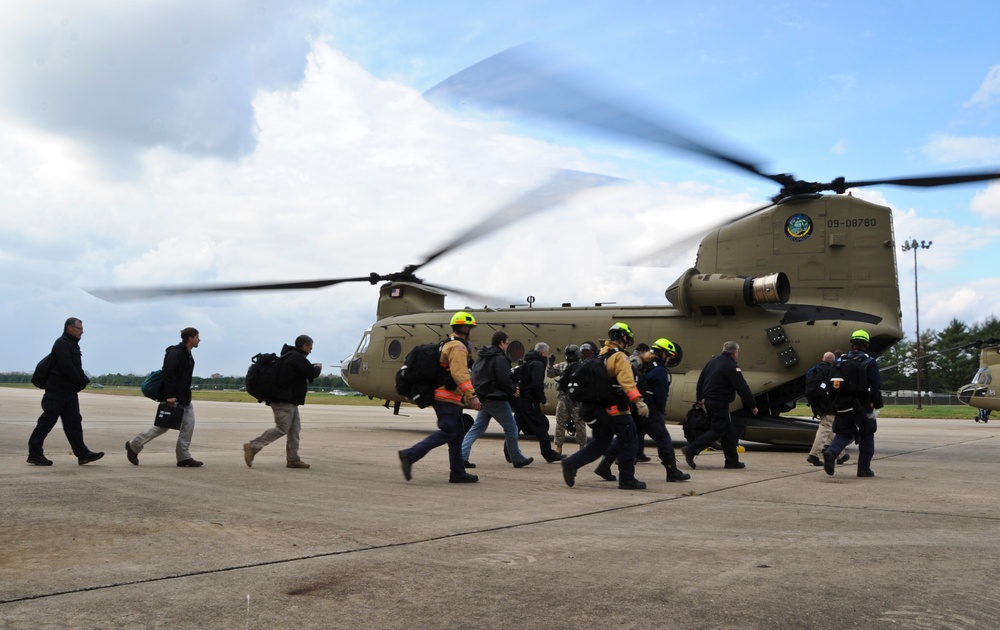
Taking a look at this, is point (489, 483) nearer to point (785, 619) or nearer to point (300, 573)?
point (300, 573)

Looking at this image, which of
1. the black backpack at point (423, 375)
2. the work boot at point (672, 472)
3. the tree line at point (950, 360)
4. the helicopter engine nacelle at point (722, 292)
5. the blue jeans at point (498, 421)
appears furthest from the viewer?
the tree line at point (950, 360)

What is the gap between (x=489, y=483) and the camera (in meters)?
8.31

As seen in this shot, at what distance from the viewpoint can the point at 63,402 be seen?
9031 mm

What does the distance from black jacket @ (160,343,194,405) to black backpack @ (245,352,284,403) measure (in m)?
0.68

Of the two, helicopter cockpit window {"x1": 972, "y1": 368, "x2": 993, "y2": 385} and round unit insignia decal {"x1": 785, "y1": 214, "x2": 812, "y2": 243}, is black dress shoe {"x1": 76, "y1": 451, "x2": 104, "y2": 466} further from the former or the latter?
helicopter cockpit window {"x1": 972, "y1": 368, "x2": 993, "y2": 385}

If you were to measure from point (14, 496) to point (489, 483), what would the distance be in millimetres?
4188

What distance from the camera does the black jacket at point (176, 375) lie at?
9203 millimetres

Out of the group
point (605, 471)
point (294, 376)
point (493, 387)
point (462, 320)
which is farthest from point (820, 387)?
point (294, 376)

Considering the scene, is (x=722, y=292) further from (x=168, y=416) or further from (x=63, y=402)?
(x=63, y=402)

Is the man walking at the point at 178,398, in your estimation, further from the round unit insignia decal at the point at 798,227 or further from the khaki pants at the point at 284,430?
the round unit insignia decal at the point at 798,227

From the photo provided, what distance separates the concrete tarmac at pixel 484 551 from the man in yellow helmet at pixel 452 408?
0.31 metres

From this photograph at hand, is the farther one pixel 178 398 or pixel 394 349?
pixel 394 349

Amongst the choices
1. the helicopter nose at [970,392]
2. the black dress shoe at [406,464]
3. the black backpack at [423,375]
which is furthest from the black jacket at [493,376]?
A: the helicopter nose at [970,392]

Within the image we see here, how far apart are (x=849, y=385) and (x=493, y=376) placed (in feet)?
13.3
